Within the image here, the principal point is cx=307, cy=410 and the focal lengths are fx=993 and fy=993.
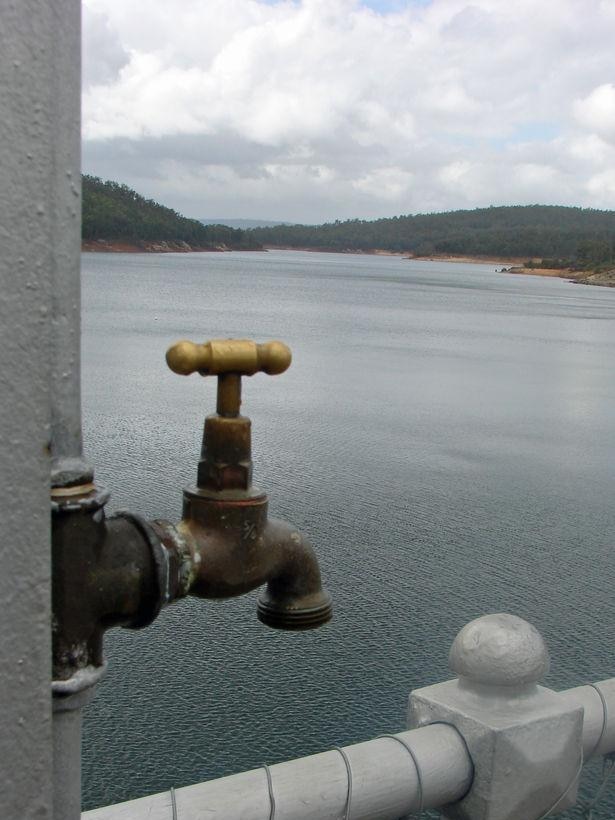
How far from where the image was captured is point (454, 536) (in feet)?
21.2

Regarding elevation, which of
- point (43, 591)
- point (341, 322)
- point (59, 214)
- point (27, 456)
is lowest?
point (341, 322)

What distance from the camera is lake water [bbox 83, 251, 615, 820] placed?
13.4ft

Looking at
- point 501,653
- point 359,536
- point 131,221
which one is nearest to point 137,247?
point 131,221

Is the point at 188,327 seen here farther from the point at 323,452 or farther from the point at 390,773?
the point at 390,773

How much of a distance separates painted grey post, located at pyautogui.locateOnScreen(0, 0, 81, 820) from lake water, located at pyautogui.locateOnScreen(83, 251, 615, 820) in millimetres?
999

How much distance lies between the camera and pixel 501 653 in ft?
6.85

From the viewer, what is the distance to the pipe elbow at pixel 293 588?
1343 millimetres

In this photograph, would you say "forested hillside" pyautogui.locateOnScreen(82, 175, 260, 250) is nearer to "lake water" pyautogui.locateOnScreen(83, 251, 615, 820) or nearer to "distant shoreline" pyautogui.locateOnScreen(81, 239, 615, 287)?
"distant shoreline" pyautogui.locateOnScreen(81, 239, 615, 287)

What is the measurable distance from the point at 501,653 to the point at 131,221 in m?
98.9

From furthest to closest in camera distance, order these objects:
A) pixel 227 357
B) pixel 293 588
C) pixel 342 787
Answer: pixel 342 787 < pixel 293 588 < pixel 227 357

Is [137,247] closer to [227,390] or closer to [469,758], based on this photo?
[469,758]

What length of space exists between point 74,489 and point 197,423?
9.15 meters

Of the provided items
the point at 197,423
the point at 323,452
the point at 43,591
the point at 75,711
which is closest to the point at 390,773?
the point at 75,711

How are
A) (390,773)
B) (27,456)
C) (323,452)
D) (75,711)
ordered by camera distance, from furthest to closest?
(323,452) < (390,773) < (75,711) < (27,456)
